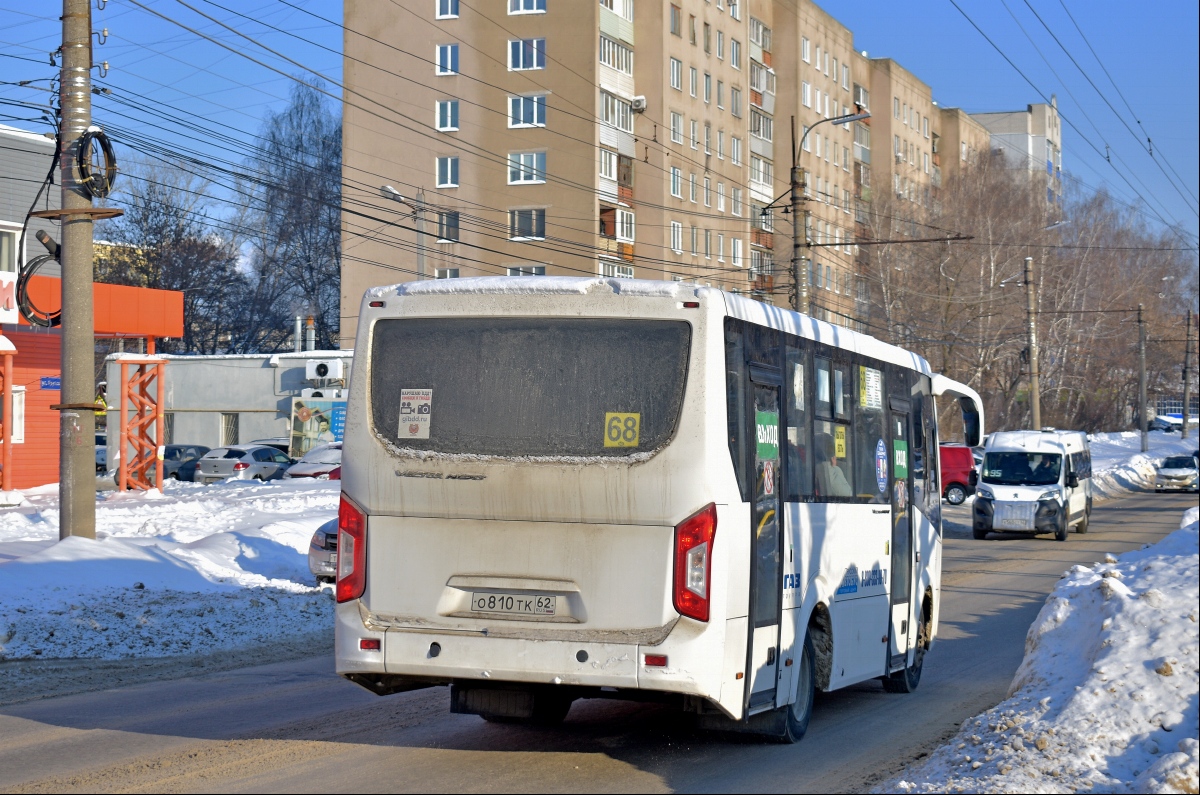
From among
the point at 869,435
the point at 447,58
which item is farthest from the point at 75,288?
the point at 447,58

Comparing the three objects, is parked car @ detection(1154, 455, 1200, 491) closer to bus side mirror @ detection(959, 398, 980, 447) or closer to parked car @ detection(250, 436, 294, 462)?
parked car @ detection(250, 436, 294, 462)

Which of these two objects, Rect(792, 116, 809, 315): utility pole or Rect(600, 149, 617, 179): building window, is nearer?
Rect(792, 116, 809, 315): utility pole

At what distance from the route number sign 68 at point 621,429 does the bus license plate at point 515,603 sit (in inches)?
35.4

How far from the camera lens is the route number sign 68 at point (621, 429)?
7.31 m

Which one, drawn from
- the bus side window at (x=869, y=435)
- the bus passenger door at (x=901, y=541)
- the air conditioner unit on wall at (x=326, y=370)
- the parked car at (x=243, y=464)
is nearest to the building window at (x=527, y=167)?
the air conditioner unit on wall at (x=326, y=370)

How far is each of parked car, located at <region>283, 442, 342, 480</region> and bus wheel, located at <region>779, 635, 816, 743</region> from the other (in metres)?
30.9

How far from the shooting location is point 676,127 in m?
64.5

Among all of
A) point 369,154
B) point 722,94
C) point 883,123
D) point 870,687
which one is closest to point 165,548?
point 870,687

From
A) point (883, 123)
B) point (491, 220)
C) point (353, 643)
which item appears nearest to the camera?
point (353, 643)

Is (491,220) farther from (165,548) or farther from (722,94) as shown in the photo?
(165,548)

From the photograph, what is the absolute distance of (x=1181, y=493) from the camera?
5338 cm

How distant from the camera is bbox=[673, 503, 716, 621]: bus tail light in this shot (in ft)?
23.2

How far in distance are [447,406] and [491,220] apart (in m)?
53.3

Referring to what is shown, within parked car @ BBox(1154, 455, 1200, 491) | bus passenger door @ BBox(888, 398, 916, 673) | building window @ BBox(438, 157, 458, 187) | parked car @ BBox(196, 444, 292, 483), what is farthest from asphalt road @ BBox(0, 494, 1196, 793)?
building window @ BBox(438, 157, 458, 187)
